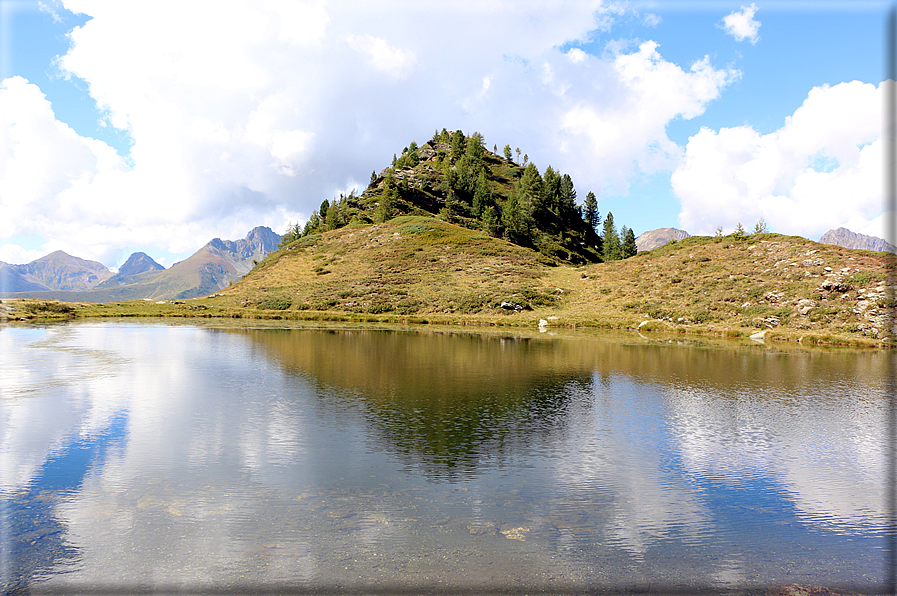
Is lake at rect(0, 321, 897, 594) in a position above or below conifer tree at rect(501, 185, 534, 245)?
below

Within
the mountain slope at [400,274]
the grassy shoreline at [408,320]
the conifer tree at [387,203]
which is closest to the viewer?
the grassy shoreline at [408,320]

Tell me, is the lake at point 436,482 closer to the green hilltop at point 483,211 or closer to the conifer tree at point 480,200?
the green hilltop at point 483,211

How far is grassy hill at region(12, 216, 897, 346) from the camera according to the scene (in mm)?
63812

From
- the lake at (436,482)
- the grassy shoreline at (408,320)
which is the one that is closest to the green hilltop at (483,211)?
the grassy shoreline at (408,320)

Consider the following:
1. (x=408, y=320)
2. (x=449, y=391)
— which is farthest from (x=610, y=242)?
(x=449, y=391)

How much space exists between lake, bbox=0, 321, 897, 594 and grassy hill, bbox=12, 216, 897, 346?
3895 centimetres

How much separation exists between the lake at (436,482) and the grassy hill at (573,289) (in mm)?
38953

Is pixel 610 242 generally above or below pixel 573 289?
above

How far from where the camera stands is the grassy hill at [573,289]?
209 ft

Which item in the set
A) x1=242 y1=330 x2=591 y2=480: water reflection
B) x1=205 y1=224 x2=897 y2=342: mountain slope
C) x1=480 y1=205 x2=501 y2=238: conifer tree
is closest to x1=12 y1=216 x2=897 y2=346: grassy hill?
x1=205 y1=224 x2=897 y2=342: mountain slope

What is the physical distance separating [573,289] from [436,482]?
8588cm

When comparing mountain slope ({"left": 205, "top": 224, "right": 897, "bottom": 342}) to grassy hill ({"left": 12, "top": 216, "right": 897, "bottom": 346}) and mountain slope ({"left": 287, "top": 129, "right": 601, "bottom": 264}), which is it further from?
mountain slope ({"left": 287, "top": 129, "right": 601, "bottom": 264})

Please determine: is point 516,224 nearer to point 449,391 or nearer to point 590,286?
point 590,286

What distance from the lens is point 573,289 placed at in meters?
96.2
